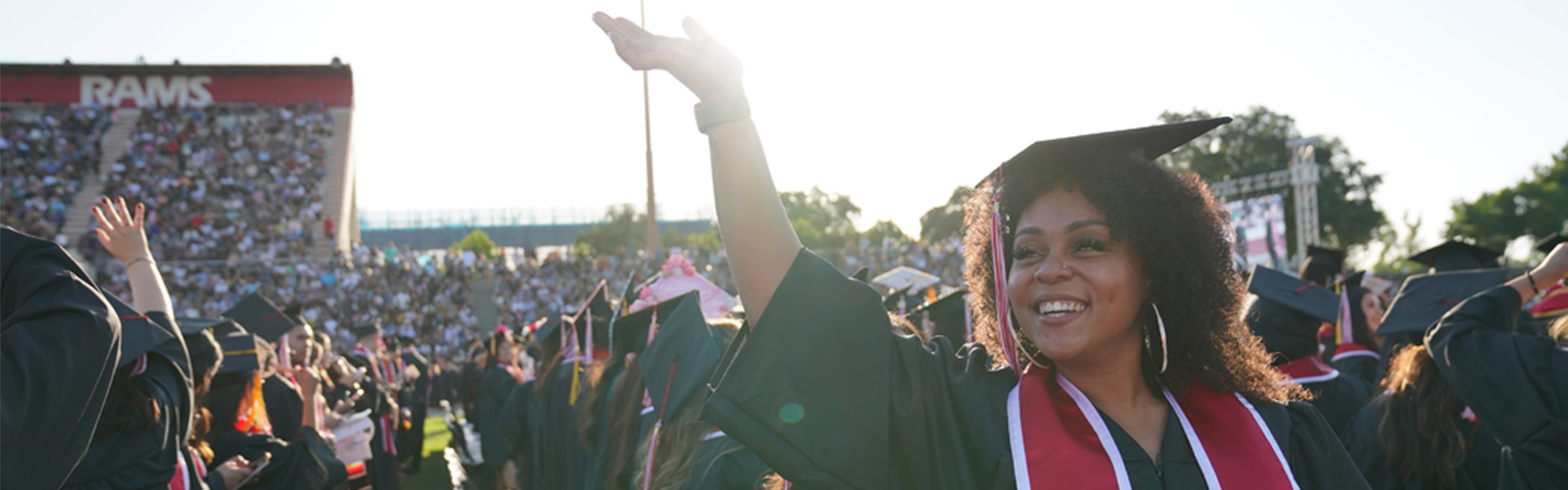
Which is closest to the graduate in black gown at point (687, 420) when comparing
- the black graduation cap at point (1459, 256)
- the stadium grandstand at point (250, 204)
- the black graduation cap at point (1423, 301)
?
the black graduation cap at point (1423, 301)

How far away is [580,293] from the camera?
77.0 feet

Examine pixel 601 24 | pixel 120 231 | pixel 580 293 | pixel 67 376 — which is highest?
pixel 601 24

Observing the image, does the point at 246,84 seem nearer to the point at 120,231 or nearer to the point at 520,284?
the point at 520,284

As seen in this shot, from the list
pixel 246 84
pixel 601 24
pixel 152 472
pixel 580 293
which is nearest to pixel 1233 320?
pixel 601 24

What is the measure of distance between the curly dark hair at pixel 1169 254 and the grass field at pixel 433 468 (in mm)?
9493

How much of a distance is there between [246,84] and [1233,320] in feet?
132

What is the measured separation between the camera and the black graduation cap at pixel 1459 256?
19.9 ft

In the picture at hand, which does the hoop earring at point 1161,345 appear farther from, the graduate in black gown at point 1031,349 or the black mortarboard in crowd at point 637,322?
the black mortarboard in crowd at point 637,322

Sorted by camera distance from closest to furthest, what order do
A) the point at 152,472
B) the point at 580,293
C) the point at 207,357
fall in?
the point at 152,472 < the point at 207,357 < the point at 580,293

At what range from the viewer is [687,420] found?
329 centimetres

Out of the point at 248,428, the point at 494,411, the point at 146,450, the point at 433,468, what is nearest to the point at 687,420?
the point at 146,450

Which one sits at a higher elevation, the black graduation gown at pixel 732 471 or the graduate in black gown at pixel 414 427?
the black graduation gown at pixel 732 471

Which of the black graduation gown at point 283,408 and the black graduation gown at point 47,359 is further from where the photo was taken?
the black graduation gown at point 283,408

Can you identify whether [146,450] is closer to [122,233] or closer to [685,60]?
[122,233]
